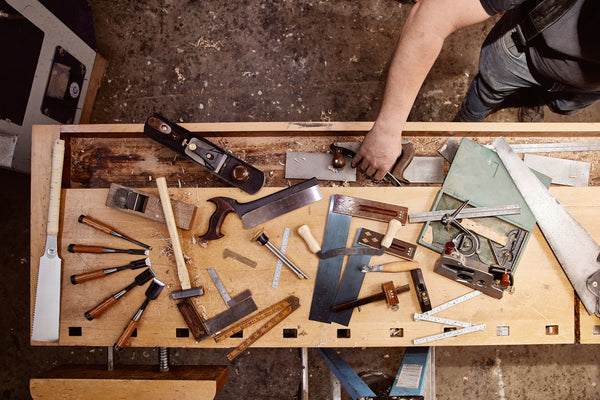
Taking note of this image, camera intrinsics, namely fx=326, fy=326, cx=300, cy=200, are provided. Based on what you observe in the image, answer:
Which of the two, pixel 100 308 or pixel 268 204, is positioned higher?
pixel 268 204

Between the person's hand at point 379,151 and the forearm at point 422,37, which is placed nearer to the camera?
the forearm at point 422,37

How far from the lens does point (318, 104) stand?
8.23 feet

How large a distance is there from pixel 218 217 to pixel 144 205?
381 millimetres

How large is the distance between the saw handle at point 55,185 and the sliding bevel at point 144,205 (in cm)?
26

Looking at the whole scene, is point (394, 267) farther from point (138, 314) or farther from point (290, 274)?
point (138, 314)

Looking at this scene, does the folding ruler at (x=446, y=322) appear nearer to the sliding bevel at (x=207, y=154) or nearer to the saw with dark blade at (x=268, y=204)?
the saw with dark blade at (x=268, y=204)

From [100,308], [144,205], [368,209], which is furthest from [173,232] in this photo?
[368,209]

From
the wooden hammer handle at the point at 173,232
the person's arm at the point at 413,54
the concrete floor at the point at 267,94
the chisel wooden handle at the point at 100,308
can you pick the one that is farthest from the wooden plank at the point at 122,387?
the person's arm at the point at 413,54

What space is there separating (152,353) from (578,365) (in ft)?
10.7

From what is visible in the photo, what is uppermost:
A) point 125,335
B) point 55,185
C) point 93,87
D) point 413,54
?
point 93,87

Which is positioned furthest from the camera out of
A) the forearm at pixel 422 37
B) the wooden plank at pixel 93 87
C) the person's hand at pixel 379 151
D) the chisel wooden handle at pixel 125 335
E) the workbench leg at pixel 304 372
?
the wooden plank at pixel 93 87

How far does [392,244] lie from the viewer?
5.45 ft

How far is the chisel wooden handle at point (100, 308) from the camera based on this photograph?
5.34 feet

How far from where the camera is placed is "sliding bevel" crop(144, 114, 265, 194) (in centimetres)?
166
